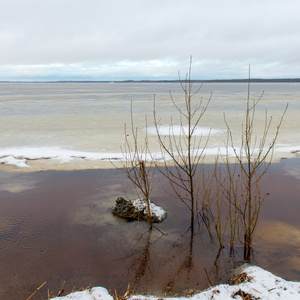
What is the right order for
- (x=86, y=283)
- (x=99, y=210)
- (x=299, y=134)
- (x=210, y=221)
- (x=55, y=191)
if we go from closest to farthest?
(x=86, y=283)
(x=210, y=221)
(x=99, y=210)
(x=55, y=191)
(x=299, y=134)

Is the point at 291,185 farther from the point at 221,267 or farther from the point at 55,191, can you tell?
the point at 55,191

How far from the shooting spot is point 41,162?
807 centimetres

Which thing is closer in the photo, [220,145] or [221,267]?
[221,267]

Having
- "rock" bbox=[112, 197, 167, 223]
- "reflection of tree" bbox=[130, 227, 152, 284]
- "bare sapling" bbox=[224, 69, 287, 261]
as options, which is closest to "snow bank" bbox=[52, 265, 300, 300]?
"reflection of tree" bbox=[130, 227, 152, 284]

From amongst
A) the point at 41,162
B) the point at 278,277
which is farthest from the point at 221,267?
the point at 41,162

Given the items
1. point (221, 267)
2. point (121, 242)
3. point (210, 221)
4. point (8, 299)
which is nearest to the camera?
point (8, 299)

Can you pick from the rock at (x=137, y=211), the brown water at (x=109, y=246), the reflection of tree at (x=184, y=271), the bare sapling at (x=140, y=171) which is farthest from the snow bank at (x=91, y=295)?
the rock at (x=137, y=211)

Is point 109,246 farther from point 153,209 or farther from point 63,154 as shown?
point 63,154

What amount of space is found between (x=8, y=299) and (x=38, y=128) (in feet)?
35.3

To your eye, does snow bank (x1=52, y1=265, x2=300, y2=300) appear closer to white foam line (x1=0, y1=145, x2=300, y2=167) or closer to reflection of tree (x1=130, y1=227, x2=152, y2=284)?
reflection of tree (x1=130, y1=227, x2=152, y2=284)

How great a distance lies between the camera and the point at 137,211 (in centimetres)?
509

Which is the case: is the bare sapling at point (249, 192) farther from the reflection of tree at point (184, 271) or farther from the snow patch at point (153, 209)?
the snow patch at point (153, 209)

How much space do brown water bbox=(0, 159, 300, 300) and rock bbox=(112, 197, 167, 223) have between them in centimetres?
13

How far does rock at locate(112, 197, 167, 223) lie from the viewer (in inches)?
199
